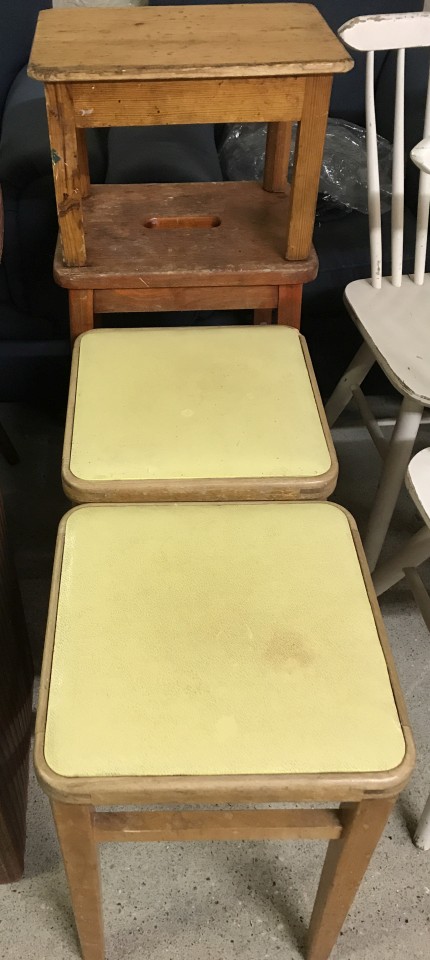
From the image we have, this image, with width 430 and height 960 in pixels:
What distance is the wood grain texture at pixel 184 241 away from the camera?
102 cm

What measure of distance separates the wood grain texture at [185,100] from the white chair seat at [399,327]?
12.8 inches

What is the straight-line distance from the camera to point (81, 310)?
106 cm

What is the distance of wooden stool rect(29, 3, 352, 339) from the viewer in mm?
869

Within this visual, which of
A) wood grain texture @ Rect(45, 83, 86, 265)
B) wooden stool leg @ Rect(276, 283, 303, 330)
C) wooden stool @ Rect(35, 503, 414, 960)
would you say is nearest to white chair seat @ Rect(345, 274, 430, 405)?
wooden stool leg @ Rect(276, 283, 303, 330)

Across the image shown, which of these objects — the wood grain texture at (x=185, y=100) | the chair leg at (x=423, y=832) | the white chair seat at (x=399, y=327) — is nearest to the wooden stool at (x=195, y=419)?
the white chair seat at (x=399, y=327)

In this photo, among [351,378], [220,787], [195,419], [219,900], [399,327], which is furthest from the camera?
[351,378]

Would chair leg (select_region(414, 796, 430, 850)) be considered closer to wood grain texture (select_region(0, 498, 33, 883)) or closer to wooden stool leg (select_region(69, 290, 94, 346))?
wood grain texture (select_region(0, 498, 33, 883))

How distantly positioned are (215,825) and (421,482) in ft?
1.43

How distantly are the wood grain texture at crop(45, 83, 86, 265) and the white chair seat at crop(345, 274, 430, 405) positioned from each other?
42 cm

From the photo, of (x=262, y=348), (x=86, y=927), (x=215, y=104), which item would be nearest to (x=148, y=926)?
(x=86, y=927)

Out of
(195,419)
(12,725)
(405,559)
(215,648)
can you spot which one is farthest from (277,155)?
(12,725)

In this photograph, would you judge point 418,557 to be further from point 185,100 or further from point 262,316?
point 185,100

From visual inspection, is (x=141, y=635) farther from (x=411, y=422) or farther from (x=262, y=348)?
Result: (x=411, y=422)

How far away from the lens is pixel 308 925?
3.18ft
